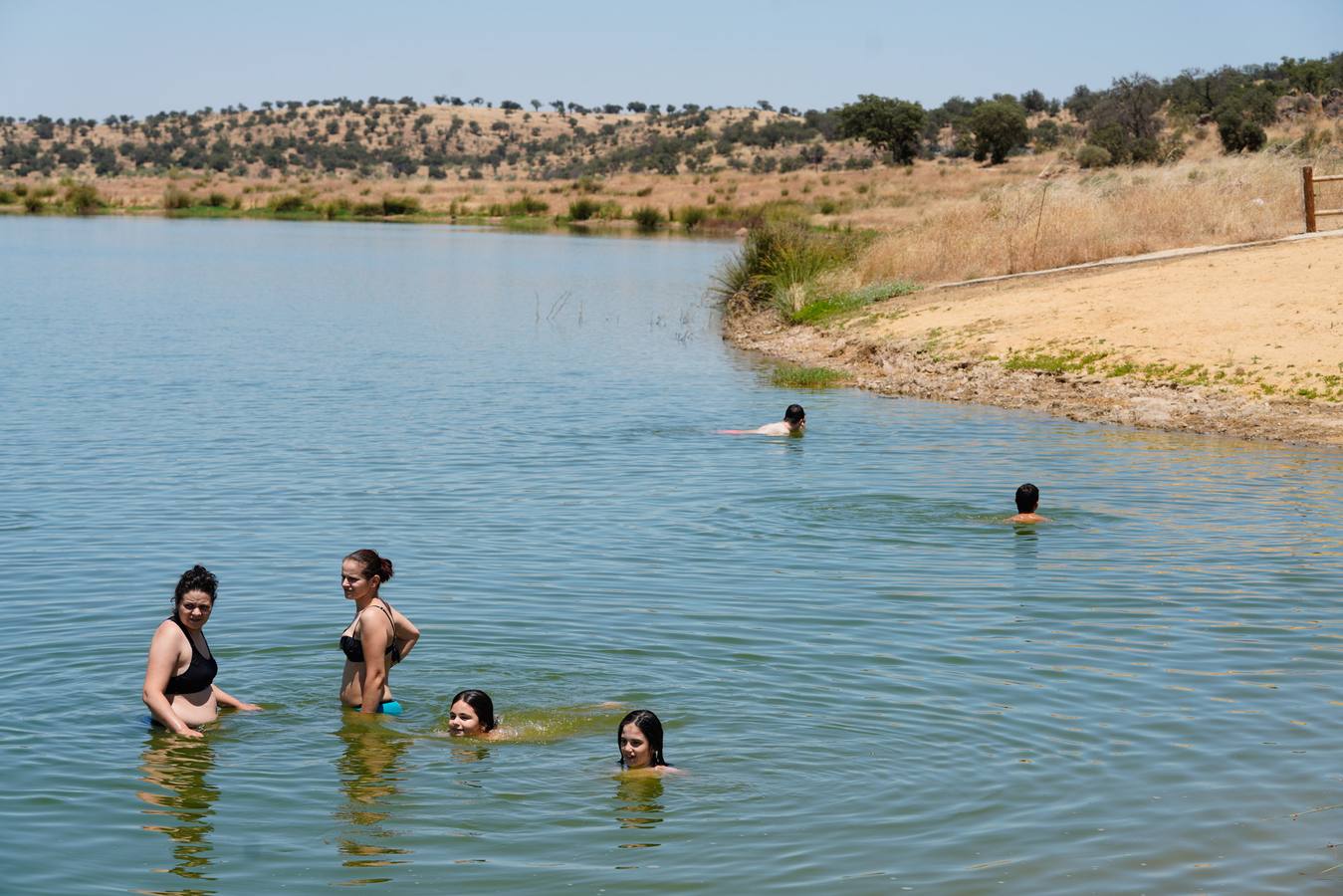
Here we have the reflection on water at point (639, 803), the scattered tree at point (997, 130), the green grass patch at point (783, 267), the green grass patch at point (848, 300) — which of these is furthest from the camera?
the scattered tree at point (997, 130)

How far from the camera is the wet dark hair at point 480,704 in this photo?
30.6ft

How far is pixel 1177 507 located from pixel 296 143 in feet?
449

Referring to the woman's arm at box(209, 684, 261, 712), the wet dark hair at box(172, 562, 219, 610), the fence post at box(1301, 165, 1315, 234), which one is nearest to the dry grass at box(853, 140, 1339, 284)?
the fence post at box(1301, 165, 1315, 234)

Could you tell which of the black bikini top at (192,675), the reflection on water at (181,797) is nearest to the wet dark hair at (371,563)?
the black bikini top at (192,675)

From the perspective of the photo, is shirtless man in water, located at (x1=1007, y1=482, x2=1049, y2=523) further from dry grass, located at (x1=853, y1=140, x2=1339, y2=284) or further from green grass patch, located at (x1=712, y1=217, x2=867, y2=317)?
green grass patch, located at (x1=712, y1=217, x2=867, y2=317)

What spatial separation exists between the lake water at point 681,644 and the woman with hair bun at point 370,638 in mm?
185

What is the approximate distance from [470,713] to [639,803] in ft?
4.48

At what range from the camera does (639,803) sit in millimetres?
8422

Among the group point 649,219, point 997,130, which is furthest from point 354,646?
point 997,130

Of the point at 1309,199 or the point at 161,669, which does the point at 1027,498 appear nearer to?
the point at 161,669

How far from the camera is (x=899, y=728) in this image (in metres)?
9.56

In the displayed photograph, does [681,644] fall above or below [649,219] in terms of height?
below

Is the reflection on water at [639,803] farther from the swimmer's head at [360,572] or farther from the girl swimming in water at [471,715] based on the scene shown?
the swimmer's head at [360,572]

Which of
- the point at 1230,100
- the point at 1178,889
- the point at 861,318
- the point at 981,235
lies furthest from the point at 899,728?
the point at 1230,100
